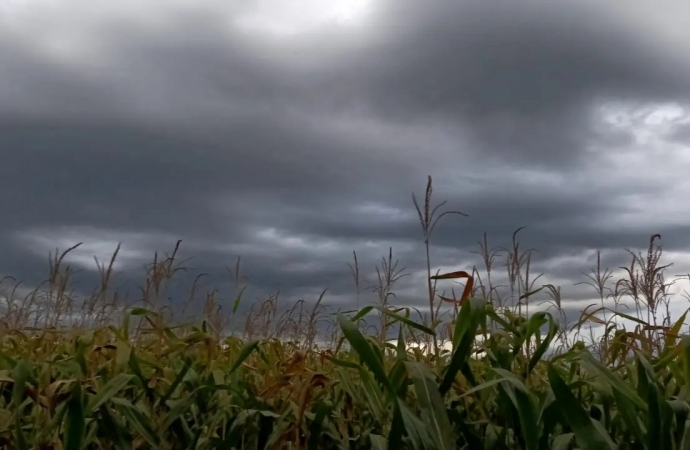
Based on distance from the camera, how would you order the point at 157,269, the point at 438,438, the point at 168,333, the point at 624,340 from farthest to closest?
the point at 157,269
the point at 624,340
the point at 168,333
the point at 438,438

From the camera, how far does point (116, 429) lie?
1.53 m

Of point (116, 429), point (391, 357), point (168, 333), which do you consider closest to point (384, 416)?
point (116, 429)

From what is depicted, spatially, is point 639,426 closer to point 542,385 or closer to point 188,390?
point 542,385

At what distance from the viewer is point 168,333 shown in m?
1.96

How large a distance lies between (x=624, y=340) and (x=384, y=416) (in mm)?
1058

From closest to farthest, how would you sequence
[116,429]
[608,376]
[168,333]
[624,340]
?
[608,376] → [116,429] → [168,333] → [624,340]

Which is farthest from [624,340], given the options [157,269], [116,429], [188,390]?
[157,269]

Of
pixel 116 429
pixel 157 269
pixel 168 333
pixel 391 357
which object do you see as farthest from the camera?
pixel 157 269

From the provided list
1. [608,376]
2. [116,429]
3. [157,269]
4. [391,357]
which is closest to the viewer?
[608,376]

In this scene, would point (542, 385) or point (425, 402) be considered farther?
point (542, 385)

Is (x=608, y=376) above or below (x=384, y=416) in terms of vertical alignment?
above

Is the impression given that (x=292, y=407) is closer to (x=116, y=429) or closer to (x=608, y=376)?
(x=116, y=429)

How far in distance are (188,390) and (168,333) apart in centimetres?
30

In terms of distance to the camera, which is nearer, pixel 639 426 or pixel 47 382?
pixel 639 426
